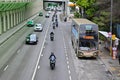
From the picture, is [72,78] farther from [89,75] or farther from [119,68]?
[119,68]

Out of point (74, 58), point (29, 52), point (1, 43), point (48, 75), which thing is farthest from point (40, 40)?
point (48, 75)

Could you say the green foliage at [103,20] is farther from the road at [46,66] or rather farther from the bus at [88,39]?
the bus at [88,39]

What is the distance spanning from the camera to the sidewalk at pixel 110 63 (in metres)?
26.9

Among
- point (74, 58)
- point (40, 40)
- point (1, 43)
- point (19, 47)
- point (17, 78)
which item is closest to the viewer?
point (17, 78)

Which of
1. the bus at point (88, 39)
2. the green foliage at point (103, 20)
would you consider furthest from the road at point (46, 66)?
the green foliage at point (103, 20)

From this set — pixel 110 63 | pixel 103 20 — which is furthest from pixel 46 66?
pixel 103 20

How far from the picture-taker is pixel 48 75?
26047 mm

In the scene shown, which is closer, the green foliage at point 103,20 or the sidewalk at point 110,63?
the sidewalk at point 110,63

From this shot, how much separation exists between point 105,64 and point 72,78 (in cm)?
689

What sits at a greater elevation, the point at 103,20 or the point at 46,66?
the point at 103,20

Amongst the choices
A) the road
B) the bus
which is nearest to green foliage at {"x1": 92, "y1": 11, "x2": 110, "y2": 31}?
the road

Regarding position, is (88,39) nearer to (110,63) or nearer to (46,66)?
(110,63)

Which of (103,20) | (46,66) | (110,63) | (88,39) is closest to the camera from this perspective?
(46,66)

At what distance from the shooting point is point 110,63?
104 feet
